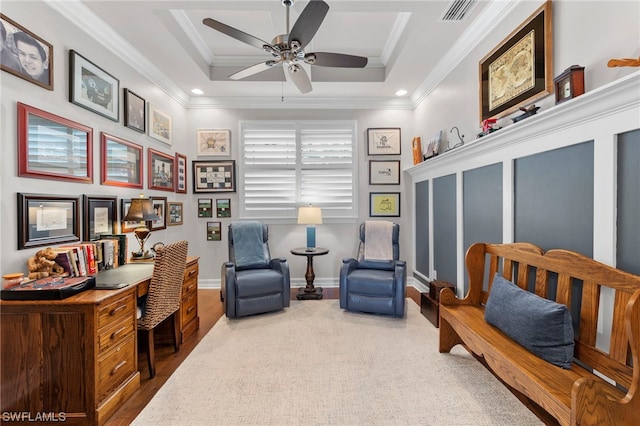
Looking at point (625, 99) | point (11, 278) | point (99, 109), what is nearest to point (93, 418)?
point (11, 278)

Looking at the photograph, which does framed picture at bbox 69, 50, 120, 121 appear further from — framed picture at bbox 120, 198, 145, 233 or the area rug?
the area rug

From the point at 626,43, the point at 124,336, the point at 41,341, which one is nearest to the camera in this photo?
the point at 626,43

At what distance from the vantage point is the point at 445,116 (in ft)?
11.4

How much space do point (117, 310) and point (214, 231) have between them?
2.68 meters

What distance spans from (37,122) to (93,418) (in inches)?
79.7

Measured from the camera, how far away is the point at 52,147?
7.07 ft

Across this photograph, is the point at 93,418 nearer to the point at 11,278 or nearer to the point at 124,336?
the point at 124,336

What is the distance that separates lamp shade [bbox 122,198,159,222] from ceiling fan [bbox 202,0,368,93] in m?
1.56

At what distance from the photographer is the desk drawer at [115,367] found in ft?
5.76

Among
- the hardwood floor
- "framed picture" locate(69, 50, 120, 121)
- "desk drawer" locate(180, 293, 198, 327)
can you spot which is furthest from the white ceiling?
the hardwood floor

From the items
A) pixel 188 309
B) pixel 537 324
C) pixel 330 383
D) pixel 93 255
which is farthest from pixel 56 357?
pixel 537 324

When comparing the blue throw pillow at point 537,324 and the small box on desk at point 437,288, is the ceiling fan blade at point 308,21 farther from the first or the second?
the small box on desk at point 437,288

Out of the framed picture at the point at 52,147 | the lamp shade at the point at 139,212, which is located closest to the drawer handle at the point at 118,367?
the lamp shade at the point at 139,212

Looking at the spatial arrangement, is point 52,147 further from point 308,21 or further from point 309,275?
point 309,275
